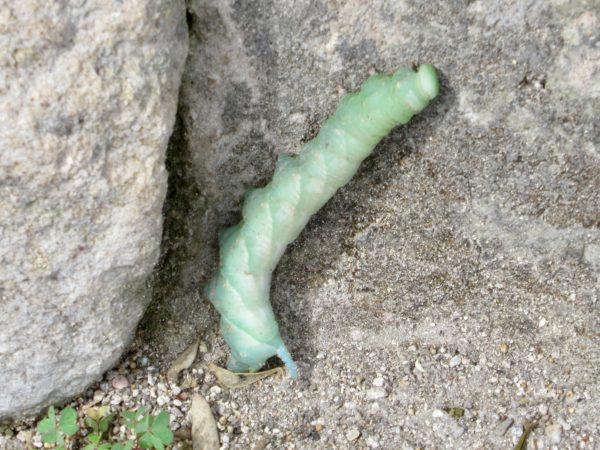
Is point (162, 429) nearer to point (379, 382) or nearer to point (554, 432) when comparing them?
point (379, 382)

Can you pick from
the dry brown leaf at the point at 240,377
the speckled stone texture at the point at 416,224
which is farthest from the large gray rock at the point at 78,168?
the dry brown leaf at the point at 240,377

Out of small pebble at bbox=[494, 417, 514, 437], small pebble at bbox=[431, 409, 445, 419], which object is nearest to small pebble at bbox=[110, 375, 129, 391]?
small pebble at bbox=[431, 409, 445, 419]

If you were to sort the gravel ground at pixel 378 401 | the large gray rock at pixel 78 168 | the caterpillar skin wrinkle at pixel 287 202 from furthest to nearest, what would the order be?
the gravel ground at pixel 378 401 < the caterpillar skin wrinkle at pixel 287 202 < the large gray rock at pixel 78 168

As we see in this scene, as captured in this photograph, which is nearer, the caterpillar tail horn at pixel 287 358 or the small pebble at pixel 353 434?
the caterpillar tail horn at pixel 287 358

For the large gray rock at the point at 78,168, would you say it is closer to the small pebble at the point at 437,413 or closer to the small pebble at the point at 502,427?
the small pebble at the point at 437,413

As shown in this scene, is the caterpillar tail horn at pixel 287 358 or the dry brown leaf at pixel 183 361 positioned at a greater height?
the caterpillar tail horn at pixel 287 358

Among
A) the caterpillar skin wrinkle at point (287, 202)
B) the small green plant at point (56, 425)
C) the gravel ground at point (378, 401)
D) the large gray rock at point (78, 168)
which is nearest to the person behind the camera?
the large gray rock at point (78, 168)

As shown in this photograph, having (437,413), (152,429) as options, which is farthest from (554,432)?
(152,429)
